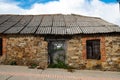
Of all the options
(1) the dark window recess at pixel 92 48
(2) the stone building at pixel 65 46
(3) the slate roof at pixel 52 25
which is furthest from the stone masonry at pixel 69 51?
(3) the slate roof at pixel 52 25

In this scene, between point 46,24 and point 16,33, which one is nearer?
point 16,33

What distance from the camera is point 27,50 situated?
14.6 m

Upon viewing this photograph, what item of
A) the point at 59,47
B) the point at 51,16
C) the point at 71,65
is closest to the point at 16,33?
the point at 59,47

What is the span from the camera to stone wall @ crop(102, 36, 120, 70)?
14.2 m

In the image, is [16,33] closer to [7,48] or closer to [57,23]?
[7,48]

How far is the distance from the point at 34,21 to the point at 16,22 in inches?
63.8

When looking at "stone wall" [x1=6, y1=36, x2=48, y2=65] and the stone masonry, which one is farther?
"stone wall" [x1=6, y1=36, x2=48, y2=65]

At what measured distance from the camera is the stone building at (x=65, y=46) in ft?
46.9

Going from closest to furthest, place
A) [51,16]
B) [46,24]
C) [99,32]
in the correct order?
[99,32] < [46,24] < [51,16]

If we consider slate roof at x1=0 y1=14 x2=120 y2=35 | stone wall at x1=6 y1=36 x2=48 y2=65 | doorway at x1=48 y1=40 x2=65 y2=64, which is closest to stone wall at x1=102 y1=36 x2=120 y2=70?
slate roof at x1=0 y1=14 x2=120 y2=35

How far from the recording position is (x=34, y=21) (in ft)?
58.3

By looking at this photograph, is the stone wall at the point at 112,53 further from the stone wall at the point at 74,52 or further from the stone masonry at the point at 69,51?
the stone wall at the point at 74,52

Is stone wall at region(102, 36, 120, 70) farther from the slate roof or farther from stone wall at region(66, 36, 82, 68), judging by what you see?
→ stone wall at region(66, 36, 82, 68)

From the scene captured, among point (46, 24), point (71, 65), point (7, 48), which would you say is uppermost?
point (46, 24)
